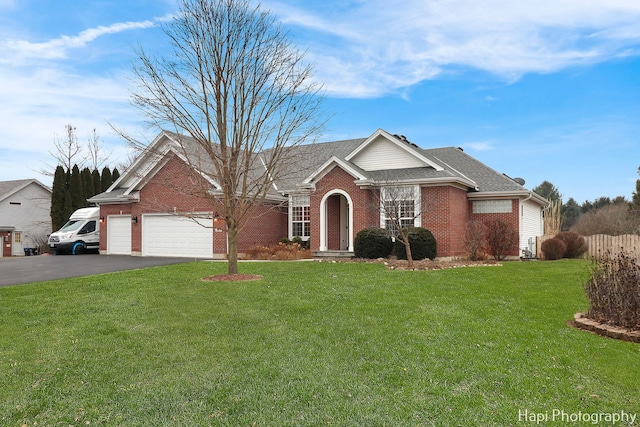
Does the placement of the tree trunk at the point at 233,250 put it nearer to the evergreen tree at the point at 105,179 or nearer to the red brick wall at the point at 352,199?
the red brick wall at the point at 352,199

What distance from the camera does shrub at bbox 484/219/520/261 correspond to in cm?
2077

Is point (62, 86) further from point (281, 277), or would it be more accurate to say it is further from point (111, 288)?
point (281, 277)

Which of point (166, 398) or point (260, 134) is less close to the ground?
point (260, 134)

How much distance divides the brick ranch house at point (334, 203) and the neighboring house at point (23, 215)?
1826 cm

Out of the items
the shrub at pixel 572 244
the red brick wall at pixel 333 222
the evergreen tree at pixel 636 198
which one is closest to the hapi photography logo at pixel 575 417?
the red brick wall at pixel 333 222

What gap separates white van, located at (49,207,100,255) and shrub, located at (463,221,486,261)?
20.7m

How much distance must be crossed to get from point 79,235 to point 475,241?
21442mm

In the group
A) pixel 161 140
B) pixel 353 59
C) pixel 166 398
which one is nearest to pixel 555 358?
pixel 166 398

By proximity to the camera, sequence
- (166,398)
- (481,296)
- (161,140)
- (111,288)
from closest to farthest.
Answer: (166,398), (481,296), (111,288), (161,140)

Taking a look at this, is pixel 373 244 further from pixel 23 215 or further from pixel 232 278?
pixel 23 215

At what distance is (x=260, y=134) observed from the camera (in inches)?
584

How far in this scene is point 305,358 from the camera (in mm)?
6520

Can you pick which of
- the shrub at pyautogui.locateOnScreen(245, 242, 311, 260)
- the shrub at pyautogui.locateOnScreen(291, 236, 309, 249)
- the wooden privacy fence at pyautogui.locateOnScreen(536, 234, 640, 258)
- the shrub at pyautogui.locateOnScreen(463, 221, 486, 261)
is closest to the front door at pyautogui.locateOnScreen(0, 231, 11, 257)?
the shrub at pyautogui.locateOnScreen(245, 242, 311, 260)

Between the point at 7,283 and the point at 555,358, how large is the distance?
13866mm
